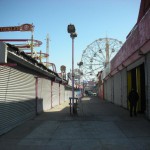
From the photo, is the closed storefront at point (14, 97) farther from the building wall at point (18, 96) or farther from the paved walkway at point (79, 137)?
the paved walkway at point (79, 137)

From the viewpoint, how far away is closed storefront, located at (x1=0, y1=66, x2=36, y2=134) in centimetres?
1079

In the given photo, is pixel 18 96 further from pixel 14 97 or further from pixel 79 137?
pixel 79 137

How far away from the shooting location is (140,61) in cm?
1520

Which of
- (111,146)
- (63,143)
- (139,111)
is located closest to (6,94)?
(63,143)

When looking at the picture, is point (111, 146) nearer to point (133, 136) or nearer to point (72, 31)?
point (133, 136)

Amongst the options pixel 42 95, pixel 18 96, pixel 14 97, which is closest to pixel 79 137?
pixel 14 97

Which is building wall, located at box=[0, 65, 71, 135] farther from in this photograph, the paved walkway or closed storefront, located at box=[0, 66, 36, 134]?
the paved walkway

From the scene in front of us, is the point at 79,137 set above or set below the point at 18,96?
below

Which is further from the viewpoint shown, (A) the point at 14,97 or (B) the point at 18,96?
(B) the point at 18,96

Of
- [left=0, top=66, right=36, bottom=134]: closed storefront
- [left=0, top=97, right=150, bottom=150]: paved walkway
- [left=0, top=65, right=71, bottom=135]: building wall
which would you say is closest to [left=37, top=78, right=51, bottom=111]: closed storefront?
[left=0, top=65, right=71, bottom=135]: building wall

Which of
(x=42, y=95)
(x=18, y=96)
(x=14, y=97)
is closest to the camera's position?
(x=14, y=97)

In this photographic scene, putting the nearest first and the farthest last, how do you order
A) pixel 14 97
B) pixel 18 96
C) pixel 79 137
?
pixel 79 137, pixel 14 97, pixel 18 96

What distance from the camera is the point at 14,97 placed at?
12320 millimetres

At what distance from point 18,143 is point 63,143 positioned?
140cm
